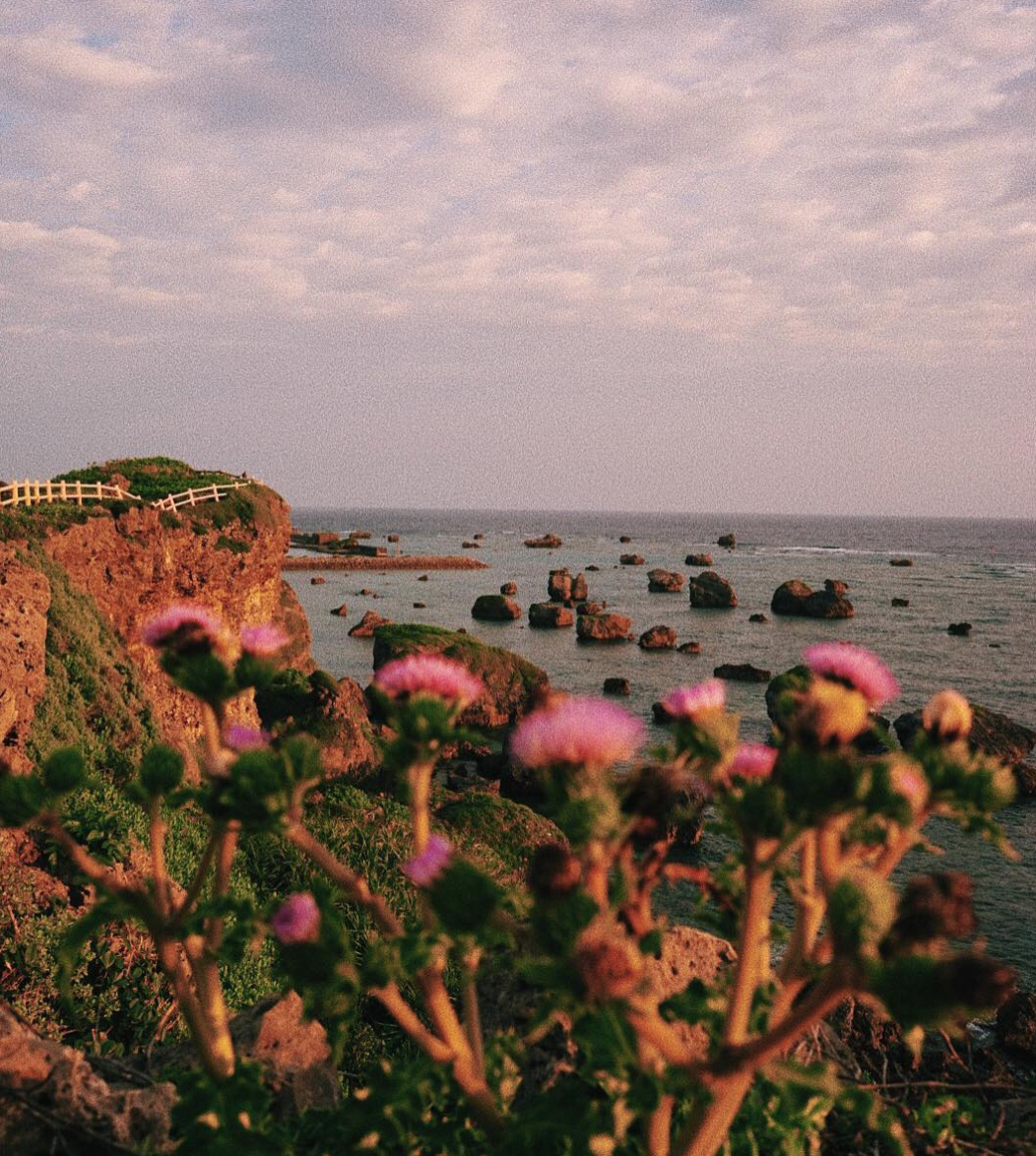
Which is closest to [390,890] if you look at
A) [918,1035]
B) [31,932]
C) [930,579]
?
[31,932]

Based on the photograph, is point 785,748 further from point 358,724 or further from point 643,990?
point 358,724

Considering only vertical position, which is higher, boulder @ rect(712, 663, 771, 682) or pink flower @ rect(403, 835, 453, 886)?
pink flower @ rect(403, 835, 453, 886)

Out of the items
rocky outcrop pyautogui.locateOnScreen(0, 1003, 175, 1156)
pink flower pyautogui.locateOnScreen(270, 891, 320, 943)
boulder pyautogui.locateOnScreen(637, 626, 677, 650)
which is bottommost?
boulder pyautogui.locateOnScreen(637, 626, 677, 650)

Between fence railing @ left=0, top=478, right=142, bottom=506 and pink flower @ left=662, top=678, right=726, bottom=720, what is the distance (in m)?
22.8

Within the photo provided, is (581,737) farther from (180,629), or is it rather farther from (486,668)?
(486,668)

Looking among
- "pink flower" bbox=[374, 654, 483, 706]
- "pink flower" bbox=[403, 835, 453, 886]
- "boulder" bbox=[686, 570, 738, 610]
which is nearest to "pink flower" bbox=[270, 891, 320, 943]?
"pink flower" bbox=[403, 835, 453, 886]

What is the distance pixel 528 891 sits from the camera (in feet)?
6.91

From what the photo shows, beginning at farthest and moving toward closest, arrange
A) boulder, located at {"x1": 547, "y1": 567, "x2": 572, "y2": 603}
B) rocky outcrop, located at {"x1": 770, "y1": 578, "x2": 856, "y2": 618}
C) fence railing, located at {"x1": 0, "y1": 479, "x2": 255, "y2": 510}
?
boulder, located at {"x1": 547, "y1": 567, "x2": 572, "y2": 603} → rocky outcrop, located at {"x1": 770, "y1": 578, "x2": 856, "y2": 618} → fence railing, located at {"x1": 0, "y1": 479, "x2": 255, "y2": 510}

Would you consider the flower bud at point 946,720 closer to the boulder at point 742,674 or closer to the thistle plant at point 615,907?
the thistle plant at point 615,907

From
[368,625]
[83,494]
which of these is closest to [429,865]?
[83,494]

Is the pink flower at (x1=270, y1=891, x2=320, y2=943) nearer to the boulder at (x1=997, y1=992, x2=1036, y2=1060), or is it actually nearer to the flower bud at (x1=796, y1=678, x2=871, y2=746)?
the flower bud at (x1=796, y1=678, x2=871, y2=746)

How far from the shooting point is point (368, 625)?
62688 millimetres

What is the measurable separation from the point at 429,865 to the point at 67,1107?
7.57 feet

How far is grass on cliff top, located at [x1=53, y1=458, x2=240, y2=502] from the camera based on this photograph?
1319 inches
